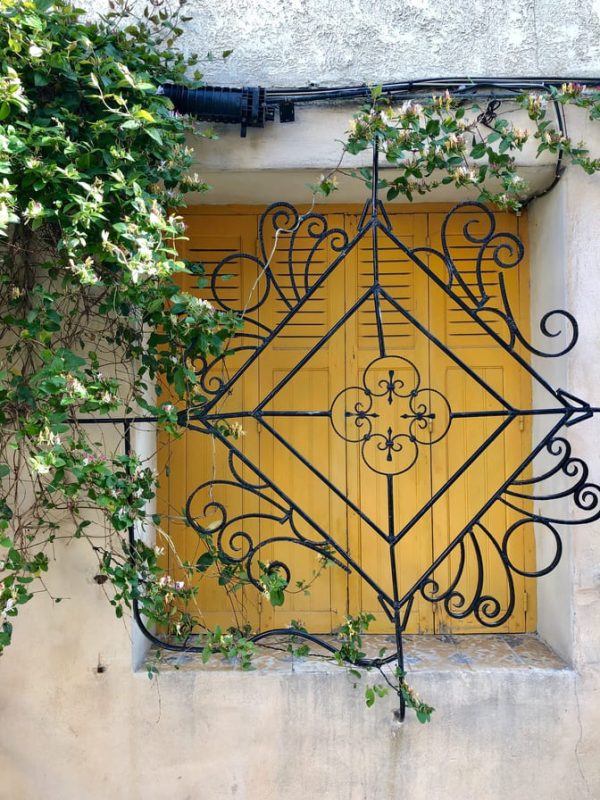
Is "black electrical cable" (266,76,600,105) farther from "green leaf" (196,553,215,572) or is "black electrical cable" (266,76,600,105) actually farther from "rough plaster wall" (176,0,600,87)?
"green leaf" (196,553,215,572)

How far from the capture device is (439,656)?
3.17m

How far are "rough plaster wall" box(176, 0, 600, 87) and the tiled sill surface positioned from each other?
7.99 feet

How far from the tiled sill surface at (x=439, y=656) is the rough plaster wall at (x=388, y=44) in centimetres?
243

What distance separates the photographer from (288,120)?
305cm

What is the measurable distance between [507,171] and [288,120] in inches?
36.5

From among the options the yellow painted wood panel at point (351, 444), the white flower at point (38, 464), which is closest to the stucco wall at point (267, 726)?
the yellow painted wood panel at point (351, 444)

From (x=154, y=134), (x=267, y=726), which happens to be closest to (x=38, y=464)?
(x=154, y=134)

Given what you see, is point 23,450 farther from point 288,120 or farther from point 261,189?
point 288,120

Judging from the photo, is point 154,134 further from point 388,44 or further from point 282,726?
point 282,726

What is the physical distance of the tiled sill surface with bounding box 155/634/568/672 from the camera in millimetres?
3037

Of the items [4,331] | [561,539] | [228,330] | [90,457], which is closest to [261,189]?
[228,330]

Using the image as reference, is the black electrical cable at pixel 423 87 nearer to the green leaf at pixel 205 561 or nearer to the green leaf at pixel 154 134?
Answer: the green leaf at pixel 154 134

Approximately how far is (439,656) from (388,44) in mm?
2643

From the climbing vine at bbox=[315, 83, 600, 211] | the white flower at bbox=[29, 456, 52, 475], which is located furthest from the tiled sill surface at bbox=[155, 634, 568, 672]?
the climbing vine at bbox=[315, 83, 600, 211]
